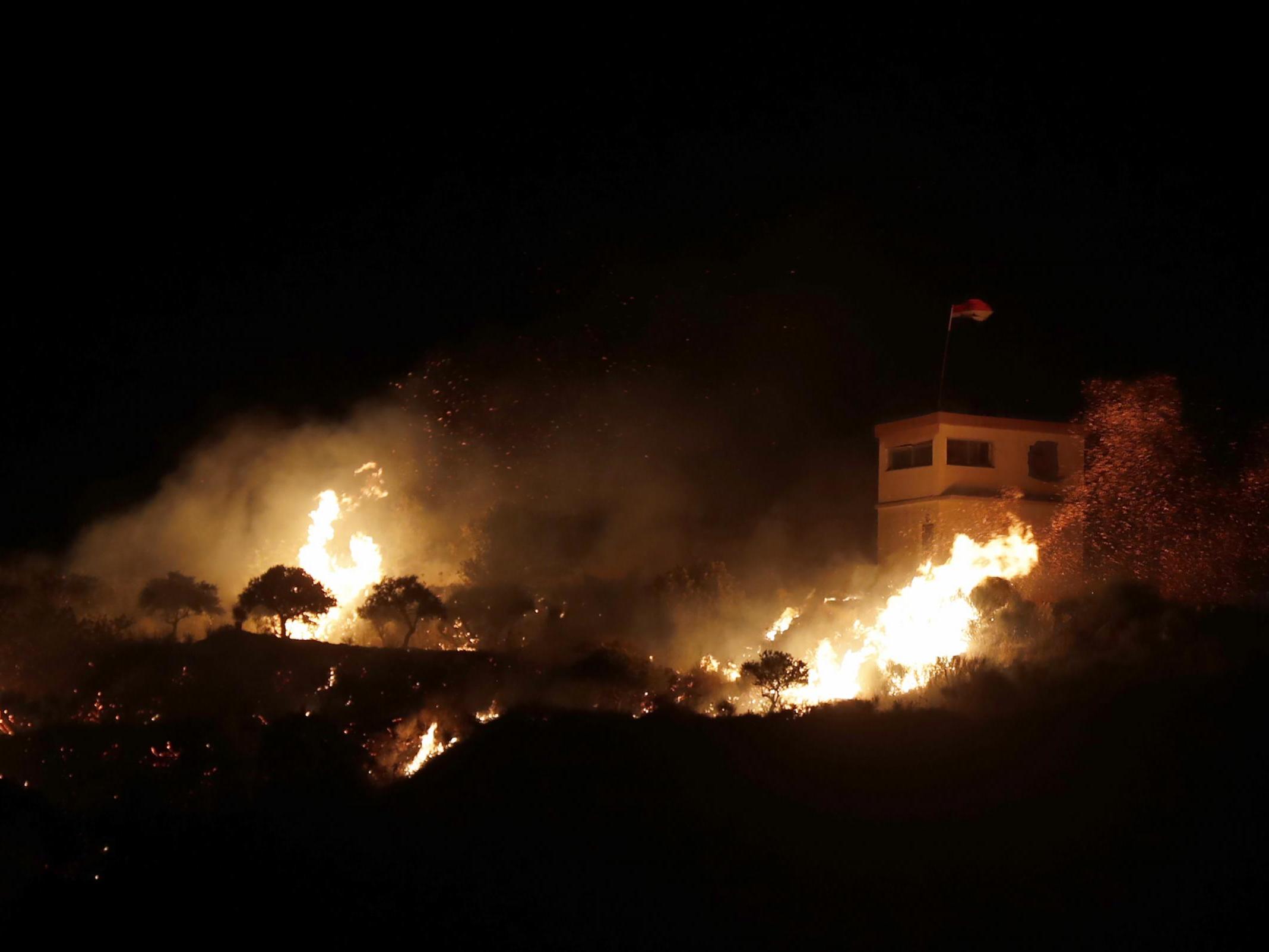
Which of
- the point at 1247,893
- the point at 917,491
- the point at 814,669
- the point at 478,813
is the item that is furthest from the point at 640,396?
the point at 1247,893

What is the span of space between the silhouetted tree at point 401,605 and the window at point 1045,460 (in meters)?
11.3

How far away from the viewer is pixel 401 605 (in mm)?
24125

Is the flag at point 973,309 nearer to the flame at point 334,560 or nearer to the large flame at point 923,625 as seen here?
the large flame at point 923,625

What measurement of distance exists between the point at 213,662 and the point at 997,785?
489 inches

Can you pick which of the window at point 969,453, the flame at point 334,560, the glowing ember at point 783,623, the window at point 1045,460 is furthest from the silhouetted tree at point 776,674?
the flame at point 334,560

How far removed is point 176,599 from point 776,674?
12178 millimetres

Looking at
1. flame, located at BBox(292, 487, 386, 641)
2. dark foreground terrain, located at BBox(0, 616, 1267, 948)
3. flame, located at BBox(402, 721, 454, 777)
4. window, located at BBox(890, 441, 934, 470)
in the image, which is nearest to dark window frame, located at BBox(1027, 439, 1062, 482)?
window, located at BBox(890, 441, 934, 470)

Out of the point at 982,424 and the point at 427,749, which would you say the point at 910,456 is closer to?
the point at 982,424

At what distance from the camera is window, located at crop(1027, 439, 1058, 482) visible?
81.7ft

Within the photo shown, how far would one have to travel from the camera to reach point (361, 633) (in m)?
25.2

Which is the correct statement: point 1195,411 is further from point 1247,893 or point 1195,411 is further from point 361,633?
point 361,633

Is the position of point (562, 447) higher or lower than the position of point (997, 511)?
higher

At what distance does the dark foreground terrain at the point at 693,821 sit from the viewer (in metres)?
12.8

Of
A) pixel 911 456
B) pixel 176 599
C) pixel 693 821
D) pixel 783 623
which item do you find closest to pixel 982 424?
pixel 911 456
